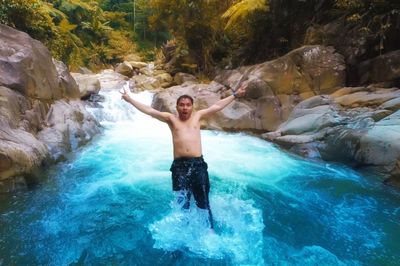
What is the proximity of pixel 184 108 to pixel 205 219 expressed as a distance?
138 cm

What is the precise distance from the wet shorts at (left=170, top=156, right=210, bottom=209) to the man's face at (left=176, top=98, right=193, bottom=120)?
520 mm

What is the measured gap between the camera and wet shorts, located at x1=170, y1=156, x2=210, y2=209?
392 cm

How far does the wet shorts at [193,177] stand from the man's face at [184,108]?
52 centimetres

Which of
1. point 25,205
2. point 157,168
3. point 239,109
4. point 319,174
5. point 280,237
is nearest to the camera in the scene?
point 280,237

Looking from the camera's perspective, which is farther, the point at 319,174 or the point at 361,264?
the point at 319,174

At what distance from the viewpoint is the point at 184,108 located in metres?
3.98

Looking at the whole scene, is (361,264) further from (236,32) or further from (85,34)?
(85,34)

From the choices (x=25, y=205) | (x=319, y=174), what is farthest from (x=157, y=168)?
(x=319, y=174)

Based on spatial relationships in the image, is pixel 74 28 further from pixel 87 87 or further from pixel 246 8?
pixel 246 8

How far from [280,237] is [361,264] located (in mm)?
897

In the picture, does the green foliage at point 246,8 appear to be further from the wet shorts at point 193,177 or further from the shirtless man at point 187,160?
the wet shorts at point 193,177

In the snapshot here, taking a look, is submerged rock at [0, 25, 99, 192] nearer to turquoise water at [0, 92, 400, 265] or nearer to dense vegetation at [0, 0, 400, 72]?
turquoise water at [0, 92, 400, 265]

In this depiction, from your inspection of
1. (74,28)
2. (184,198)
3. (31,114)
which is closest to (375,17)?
(184,198)

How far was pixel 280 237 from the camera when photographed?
3.96 meters
